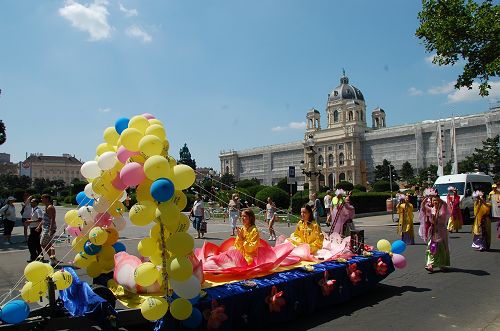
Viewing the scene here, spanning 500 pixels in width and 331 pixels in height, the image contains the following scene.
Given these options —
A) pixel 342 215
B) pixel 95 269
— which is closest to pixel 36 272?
pixel 95 269

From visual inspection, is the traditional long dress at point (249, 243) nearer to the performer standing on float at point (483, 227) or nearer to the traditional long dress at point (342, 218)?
the traditional long dress at point (342, 218)

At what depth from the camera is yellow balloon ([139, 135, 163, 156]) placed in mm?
4422

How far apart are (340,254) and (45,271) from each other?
4316 millimetres

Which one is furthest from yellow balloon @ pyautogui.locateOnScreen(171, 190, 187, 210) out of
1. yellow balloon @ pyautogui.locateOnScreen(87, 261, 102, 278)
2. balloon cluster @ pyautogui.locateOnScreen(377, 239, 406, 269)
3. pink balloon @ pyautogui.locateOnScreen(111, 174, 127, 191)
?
balloon cluster @ pyautogui.locateOnScreen(377, 239, 406, 269)

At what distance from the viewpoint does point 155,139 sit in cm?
448

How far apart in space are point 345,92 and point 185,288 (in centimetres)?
12682

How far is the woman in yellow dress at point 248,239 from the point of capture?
6.05m

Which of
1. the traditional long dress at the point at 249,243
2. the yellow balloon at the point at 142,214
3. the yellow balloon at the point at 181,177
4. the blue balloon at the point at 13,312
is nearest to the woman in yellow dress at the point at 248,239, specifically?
the traditional long dress at the point at 249,243

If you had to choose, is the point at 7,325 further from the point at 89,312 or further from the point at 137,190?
the point at 137,190

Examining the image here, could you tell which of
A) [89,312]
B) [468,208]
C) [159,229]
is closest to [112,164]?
[159,229]

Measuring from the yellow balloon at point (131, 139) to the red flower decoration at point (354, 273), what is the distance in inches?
147

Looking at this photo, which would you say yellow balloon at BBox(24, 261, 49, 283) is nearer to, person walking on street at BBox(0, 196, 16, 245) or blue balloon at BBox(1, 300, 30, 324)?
blue balloon at BBox(1, 300, 30, 324)

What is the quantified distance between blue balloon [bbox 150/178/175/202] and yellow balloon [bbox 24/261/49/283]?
1.59m

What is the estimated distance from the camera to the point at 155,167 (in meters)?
4.23
